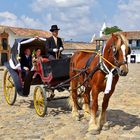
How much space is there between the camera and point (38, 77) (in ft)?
36.4

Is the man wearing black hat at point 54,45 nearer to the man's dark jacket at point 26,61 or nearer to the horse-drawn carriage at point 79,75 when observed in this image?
the horse-drawn carriage at point 79,75

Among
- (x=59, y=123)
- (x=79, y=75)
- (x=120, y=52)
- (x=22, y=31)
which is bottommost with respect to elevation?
(x=59, y=123)

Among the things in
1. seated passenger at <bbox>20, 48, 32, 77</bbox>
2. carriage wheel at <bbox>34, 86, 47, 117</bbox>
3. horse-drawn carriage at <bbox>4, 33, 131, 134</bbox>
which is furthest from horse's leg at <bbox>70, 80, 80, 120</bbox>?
seated passenger at <bbox>20, 48, 32, 77</bbox>

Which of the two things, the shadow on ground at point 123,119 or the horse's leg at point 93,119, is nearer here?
the horse's leg at point 93,119

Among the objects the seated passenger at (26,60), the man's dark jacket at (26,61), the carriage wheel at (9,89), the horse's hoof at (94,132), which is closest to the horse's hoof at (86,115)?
the horse's hoof at (94,132)

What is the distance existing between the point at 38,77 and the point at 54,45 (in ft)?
3.69

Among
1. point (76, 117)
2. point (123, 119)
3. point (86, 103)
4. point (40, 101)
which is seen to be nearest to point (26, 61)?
point (40, 101)

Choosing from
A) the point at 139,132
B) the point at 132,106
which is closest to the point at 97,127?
the point at 139,132

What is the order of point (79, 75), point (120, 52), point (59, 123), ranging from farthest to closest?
point (79, 75) → point (59, 123) → point (120, 52)

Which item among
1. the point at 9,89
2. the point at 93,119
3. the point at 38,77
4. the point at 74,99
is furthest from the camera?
the point at 9,89

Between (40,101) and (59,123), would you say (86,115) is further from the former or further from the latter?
(40,101)

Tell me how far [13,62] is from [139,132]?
507 centimetres

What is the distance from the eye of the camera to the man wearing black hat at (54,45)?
10.6 metres

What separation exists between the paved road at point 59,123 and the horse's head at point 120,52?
1409 millimetres
